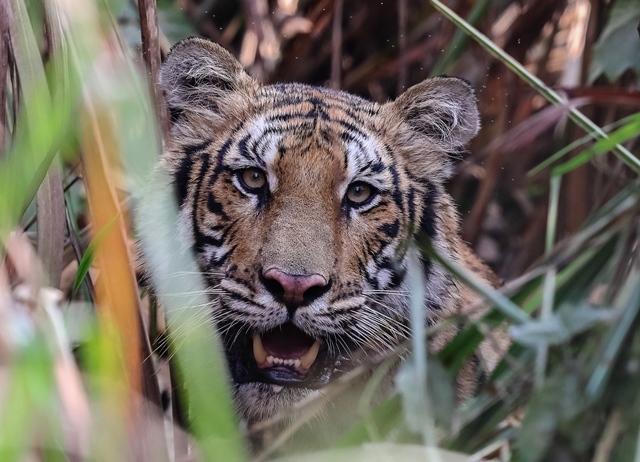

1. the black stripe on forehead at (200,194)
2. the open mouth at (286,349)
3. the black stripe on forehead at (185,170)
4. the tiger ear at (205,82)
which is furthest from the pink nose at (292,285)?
the tiger ear at (205,82)

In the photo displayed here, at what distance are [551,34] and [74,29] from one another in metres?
2.72

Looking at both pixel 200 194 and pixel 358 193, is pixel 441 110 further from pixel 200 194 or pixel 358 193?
pixel 200 194

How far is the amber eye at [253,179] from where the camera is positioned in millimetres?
2203

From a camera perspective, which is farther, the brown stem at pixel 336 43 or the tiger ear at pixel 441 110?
the brown stem at pixel 336 43

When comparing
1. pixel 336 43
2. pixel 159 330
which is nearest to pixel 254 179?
pixel 159 330

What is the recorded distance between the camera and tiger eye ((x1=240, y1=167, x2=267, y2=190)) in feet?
7.23

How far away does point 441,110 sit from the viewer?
99.7 inches

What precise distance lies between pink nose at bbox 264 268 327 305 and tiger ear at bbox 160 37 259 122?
0.70 m

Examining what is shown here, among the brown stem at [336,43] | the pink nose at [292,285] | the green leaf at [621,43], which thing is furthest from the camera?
the brown stem at [336,43]

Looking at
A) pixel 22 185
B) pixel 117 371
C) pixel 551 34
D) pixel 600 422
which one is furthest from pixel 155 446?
pixel 551 34

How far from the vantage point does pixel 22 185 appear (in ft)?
4.85

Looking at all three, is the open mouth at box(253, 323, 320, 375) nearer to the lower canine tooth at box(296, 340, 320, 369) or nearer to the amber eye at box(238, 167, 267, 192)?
the lower canine tooth at box(296, 340, 320, 369)

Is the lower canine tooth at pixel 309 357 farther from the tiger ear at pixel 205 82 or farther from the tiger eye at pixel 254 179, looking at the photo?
the tiger ear at pixel 205 82

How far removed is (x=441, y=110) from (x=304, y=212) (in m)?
0.66
